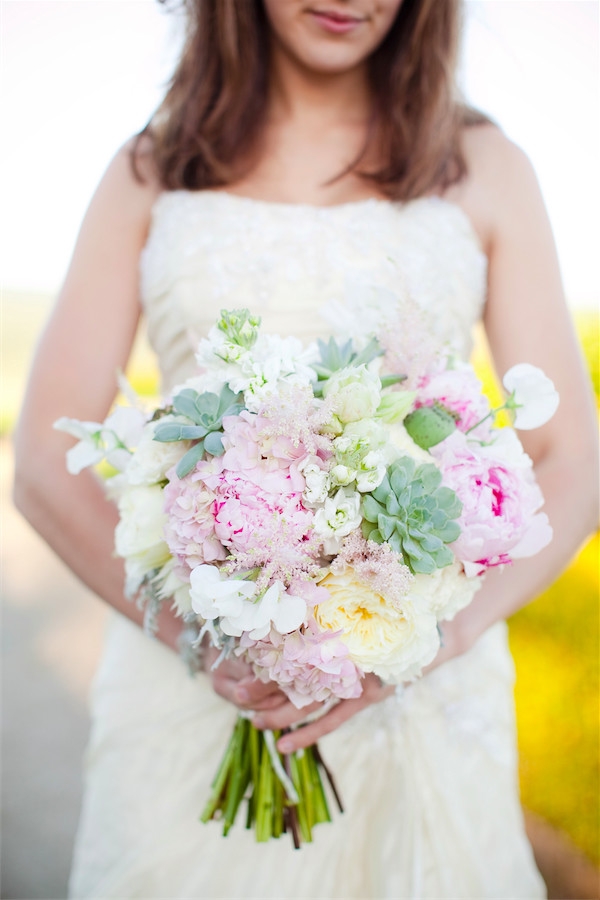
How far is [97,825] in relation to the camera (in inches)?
63.2

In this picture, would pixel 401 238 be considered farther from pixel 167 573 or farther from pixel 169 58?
pixel 167 573

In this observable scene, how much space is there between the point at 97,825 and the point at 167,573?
3.22 ft

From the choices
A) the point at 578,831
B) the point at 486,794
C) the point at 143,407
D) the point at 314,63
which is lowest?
the point at 578,831

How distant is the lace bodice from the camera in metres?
1.64

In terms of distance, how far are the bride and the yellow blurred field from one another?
2.78ft

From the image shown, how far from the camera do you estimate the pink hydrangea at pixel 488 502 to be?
894 mm

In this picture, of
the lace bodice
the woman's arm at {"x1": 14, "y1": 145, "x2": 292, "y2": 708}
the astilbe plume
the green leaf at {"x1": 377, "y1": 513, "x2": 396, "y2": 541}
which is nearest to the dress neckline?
the lace bodice

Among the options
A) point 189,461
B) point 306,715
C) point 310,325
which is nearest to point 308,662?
point 189,461

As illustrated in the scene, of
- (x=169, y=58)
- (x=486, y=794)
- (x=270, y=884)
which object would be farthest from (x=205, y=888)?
(x=169, y=58)

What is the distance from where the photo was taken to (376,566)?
0.84 meters

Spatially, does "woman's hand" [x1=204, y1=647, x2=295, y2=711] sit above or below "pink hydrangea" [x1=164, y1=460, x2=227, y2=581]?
below

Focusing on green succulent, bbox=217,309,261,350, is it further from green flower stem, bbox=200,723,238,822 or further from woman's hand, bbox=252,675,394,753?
green flower stem, bbox=200,723,238,822

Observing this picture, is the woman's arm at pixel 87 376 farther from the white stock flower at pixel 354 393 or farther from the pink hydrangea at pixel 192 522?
the white stock flower at pixel 354 393

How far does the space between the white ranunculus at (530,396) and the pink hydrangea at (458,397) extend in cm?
5
